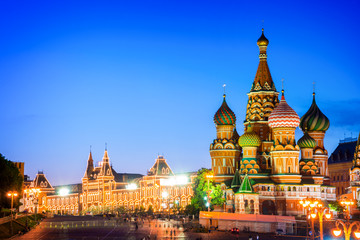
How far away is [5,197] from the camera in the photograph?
235 ft

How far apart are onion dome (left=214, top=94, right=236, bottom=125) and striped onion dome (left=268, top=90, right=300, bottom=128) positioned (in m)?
8.62

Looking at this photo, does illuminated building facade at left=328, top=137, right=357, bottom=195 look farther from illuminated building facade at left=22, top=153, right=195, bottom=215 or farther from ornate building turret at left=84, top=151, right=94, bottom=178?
ornate building turret at left=84, top=151, right=94, bottom=178

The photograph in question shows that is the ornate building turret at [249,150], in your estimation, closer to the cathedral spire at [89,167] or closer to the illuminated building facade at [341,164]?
the illuminated building facade at [341,164]

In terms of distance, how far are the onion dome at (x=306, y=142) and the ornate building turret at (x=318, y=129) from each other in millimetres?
3668

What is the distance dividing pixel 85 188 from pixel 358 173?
101 meters

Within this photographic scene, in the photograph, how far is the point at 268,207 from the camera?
80250 millimetres

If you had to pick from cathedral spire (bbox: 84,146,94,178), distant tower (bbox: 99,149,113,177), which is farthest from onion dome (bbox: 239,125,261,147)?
cathedral spire (bbox: 84,146,94,178)

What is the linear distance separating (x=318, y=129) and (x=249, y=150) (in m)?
11.8

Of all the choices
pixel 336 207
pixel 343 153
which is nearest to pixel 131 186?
pixel 343 153

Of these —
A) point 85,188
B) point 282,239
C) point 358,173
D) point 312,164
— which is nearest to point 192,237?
point 282,239

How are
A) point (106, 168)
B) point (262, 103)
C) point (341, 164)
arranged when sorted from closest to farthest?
point (262, 103), point (341, 164), point (106, 168)

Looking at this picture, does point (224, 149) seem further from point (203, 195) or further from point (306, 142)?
point (306, 142)

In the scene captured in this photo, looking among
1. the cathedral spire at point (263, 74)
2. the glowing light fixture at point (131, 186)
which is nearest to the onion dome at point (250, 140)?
the cathedral spire at point (263, 74)

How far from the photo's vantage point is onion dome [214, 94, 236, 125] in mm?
89250
